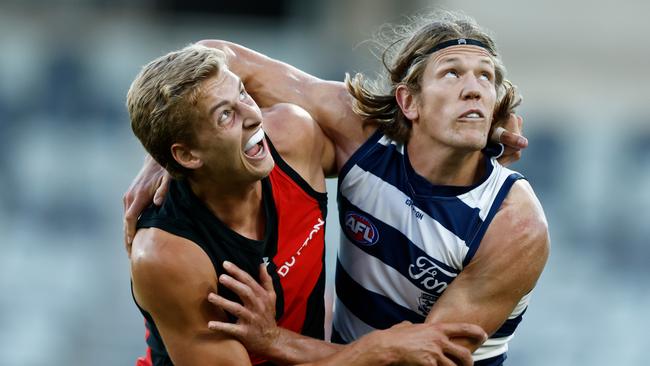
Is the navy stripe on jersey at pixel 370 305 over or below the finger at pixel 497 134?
below

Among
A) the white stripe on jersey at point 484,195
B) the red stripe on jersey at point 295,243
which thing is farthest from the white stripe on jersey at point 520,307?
the red stripe on jersey at point 295,243

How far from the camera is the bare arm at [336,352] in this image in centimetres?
523

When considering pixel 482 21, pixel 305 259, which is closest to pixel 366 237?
pixel 305 259

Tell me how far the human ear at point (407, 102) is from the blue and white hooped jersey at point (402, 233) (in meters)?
0.16

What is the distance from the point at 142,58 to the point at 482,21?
149 inches

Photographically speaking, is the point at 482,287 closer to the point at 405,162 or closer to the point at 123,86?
the point at 405,162

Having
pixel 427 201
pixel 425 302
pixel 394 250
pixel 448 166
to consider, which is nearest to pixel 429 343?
pixel 425 302

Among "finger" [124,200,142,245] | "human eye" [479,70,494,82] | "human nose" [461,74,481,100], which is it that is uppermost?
"human eye" [479,70,494,82]

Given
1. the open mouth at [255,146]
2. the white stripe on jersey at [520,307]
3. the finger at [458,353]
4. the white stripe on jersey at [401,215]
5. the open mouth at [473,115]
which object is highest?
the open mouth at [473,115]

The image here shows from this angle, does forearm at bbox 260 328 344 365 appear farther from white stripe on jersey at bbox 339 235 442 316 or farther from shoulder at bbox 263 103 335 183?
shoulder at bbox 263 103 335 183

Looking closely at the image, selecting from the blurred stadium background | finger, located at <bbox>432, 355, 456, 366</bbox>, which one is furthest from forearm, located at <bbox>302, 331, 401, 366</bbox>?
the blurred stadium background

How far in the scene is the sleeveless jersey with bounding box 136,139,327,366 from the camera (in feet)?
17.3

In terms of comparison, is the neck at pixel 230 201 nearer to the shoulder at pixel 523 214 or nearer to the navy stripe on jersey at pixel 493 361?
the shoulder at pixel 523 214

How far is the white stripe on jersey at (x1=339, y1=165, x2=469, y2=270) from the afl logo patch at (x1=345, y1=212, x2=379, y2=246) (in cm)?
5
